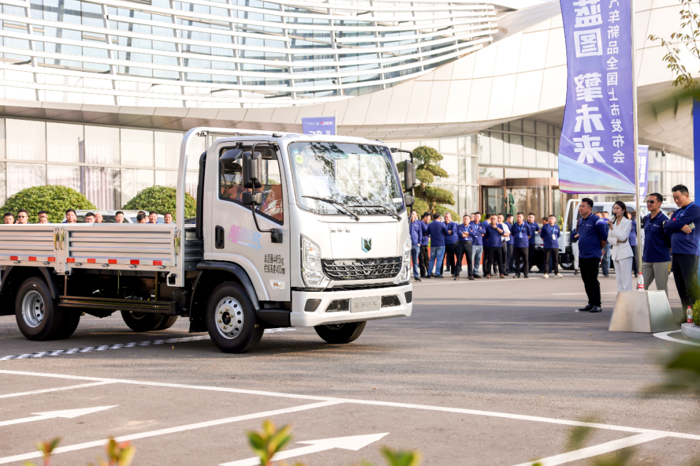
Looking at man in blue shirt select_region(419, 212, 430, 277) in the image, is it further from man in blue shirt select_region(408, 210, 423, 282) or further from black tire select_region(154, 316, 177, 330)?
black tire select_region(154, 316, 177, 330)

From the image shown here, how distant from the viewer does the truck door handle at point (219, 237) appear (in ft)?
31.9

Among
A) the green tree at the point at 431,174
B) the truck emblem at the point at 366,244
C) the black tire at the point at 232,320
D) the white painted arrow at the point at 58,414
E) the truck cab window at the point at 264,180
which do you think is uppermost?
the green tree at the point at 431,174

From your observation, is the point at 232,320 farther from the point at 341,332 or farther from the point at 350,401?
the point at 350,401

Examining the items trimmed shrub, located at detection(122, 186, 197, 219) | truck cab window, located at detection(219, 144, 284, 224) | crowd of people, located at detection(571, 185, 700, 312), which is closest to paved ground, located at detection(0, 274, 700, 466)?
crowd of people, located at detection(571, 185, 700, 312)

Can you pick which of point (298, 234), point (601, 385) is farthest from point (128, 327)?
point (601, 385)

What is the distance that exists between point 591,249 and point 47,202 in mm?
18297

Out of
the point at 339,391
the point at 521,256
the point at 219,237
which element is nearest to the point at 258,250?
the point at 219,237

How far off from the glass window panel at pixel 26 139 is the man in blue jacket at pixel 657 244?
23.4 metres

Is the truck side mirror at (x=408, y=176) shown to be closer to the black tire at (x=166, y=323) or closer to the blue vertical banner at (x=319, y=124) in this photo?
the black tire at (x=166, y=323)

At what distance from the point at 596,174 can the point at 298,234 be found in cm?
621

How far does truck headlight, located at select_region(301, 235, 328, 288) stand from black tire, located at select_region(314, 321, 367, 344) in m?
1.57

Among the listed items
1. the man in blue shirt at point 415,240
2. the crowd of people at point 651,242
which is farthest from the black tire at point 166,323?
the man in blue shirt at point 415,240

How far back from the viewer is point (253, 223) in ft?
30.9

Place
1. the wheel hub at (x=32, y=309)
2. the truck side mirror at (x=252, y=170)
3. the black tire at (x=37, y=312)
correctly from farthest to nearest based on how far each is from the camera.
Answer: the wheel hub at (x=32, y=309) < the black tire at (x=37, y=312) < the truck side mirror at (x=252, y=170)
